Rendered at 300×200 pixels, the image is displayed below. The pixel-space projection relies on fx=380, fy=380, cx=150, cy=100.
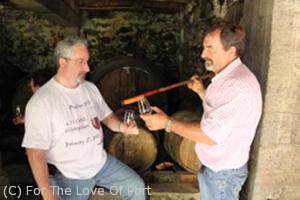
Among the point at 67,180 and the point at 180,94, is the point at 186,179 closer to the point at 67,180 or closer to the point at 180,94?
the point at 67,180

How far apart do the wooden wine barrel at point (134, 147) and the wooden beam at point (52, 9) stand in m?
1.41

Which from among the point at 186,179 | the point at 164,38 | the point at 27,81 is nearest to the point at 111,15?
the point at 164,38

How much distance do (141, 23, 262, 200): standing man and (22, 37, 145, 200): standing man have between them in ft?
1.57

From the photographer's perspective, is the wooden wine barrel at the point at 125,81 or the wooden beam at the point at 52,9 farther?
the wooden wine barrel at the point at 125,81

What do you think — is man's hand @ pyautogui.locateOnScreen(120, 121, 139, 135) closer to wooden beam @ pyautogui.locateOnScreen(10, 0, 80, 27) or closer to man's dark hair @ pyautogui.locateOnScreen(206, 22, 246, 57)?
man's dark hair @ pyautogui.locateOnScreen(206, 22, 246, 57)

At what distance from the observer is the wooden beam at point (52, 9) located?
136 inches

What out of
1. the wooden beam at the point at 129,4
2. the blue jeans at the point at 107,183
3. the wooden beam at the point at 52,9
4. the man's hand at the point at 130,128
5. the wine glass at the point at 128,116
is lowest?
the blue jeans at the point at 107,183

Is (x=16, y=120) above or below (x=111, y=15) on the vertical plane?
below

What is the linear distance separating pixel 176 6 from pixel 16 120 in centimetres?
308

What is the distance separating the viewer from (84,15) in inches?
248

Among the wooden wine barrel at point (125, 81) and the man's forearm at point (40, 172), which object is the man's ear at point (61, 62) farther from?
the wooden wine barrel at point (125, 81)

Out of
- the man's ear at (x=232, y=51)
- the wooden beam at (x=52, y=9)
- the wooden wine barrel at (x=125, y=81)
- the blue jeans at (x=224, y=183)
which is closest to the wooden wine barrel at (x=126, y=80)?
the wooden wine barrel at (x=125, y=81)

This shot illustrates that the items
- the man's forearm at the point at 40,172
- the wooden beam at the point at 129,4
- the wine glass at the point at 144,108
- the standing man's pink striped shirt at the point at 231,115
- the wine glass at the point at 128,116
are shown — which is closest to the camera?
the standing man's pink striped shirt at the point at 231,115

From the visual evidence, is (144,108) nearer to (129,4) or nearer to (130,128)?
(130,128)
